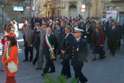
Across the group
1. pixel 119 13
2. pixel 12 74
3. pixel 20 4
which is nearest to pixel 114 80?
pixel 12 74

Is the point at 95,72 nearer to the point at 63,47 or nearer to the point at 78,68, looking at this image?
the point at 63,47

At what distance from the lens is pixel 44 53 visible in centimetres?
1864

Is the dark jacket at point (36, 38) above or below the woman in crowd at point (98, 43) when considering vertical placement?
above

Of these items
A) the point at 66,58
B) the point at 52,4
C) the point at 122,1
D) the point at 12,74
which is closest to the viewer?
the point at 12,74

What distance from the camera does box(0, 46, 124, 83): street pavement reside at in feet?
56.3

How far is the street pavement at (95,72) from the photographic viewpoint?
17164 millimetres

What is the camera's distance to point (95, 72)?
19453 millimetres

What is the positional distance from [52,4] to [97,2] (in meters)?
19.1

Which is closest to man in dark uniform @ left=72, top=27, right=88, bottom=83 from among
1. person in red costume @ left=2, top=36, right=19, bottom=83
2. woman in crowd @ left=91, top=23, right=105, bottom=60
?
person in red costume @ left=2, top=36, right=19, bottom=83

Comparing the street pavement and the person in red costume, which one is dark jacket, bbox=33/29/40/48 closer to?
the street pavement

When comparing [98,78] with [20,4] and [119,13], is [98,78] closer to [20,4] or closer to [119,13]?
[119,13]

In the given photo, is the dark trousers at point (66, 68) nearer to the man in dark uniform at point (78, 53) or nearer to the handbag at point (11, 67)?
the man in dark uniform at point (78, 53)


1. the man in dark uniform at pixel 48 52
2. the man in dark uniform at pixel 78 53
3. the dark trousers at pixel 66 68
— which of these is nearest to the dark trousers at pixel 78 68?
the man in dark uniform at pixel 78 53

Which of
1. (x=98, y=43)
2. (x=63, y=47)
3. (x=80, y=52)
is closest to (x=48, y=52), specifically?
(x=63, y=47)
